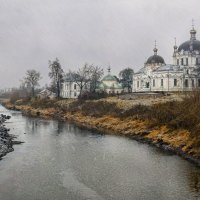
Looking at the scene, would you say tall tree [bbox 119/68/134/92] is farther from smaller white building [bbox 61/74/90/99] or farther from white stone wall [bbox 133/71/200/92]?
white stone wall [bbox 133/71/200/92]

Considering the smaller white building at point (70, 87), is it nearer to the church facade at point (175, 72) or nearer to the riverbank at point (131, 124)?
the church facade at point (175, 72)

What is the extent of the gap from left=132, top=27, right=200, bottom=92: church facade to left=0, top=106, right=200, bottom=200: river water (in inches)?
1992

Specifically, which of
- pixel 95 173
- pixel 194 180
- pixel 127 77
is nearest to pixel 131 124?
pixel 95 173

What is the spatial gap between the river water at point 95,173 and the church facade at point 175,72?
50.6 metres

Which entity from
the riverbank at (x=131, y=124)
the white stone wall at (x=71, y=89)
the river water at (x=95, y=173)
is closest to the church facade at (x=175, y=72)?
the riverbank at (x=131, y=124)

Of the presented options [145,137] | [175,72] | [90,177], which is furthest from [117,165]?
[175,72]

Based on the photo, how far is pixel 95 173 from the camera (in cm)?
2552

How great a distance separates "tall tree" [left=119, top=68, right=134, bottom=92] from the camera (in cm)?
12221

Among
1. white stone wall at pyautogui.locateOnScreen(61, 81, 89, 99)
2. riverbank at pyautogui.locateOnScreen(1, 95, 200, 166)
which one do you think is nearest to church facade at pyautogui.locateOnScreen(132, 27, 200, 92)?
riverbank at pyautogui.locateOnScreen(1, 95, 200, 166)

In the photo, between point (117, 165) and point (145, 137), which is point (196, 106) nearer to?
point (145, 137)

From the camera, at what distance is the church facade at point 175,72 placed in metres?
85.9

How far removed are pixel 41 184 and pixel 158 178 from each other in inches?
286

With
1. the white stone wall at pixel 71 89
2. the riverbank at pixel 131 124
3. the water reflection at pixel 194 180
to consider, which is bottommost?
the water reflection at pixel 194 180

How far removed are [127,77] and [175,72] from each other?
155 ft
